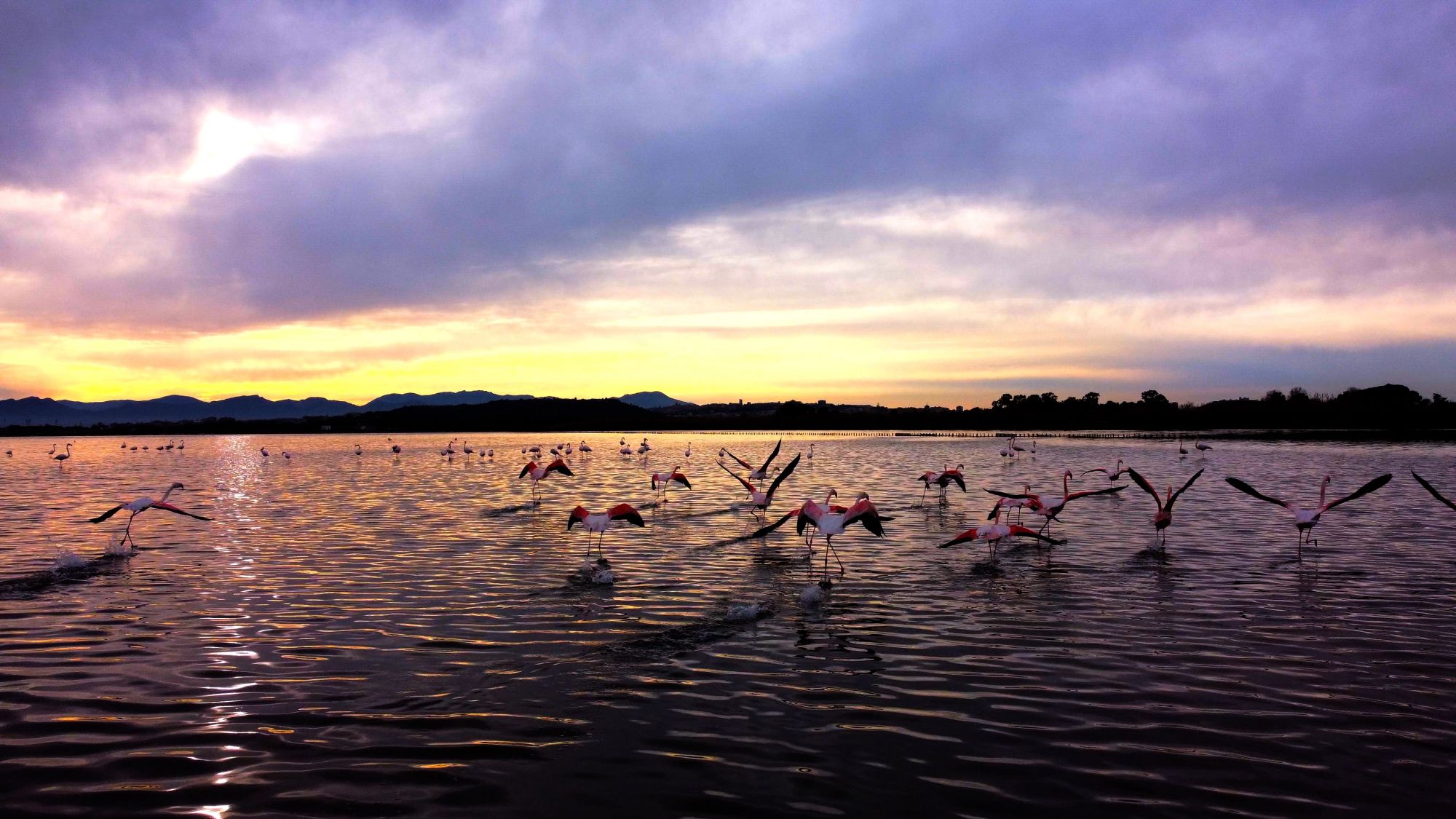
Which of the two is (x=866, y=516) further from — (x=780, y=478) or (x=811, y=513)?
(x=780, y=478)

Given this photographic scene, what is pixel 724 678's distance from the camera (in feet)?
26.1

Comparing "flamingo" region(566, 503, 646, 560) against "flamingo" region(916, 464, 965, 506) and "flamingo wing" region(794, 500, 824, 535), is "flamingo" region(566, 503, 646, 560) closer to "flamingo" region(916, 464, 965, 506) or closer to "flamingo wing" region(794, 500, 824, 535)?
"flamingo wing" region(794, 500, 824, 535)

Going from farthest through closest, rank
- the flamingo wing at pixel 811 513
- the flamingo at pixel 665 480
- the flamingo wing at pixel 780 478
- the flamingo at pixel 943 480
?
the flamingo at pixel 943 480 → the flamingo at pixel 665 480 → the flamingo wing at pixel 780 478 → the flamingo wing at pixel 811 513

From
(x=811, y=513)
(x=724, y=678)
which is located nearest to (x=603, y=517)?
(x=811, y=513)

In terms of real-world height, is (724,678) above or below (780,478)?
below

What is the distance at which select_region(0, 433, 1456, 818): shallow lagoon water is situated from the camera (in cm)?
565

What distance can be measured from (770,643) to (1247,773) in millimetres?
4586

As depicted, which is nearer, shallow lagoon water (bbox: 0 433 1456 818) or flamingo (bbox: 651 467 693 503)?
shallow lagoon water (bbox: 0 433 1456 818)

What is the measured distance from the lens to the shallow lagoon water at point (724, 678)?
565 cm

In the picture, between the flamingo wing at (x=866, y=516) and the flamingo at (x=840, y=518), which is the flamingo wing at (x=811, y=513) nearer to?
the flamingo at (x=840, y=518)

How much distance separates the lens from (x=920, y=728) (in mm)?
6711

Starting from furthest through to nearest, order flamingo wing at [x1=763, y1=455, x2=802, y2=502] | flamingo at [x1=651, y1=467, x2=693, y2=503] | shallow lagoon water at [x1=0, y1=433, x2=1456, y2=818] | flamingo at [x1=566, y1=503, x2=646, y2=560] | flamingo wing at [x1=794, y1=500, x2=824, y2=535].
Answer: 1. flamingo at [x1=651, y1=467, x2=693, y2=503]
2. flamingo wing at [x1=763, y1=455, x2=802, y2=502]
3. flamingo at [x1=566, y1=503, x2=646, y2=560]
4. flamingo wing at [x1=794, y1=500, x2=824, y2=535]
5. shallow lagoon water at [x1=0, y1=433, x2=1456, y2=818]

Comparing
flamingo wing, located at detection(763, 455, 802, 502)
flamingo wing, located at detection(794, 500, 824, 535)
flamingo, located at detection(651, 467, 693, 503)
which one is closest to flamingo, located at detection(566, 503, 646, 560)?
flamingo wing, located at detection(794, 500, 824, 535)

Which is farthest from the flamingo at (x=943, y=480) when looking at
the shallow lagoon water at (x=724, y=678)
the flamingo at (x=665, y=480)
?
the flamingo at (x=665, y=480)
